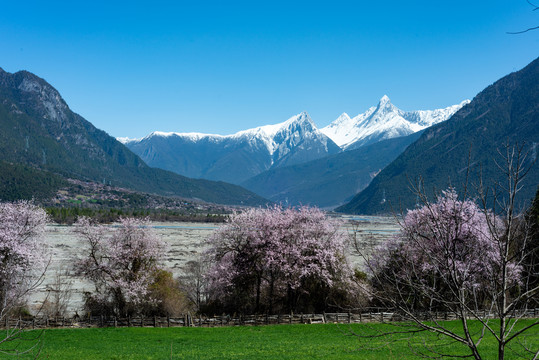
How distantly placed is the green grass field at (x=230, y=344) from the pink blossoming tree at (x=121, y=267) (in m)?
3.83

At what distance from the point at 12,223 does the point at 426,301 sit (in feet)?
120

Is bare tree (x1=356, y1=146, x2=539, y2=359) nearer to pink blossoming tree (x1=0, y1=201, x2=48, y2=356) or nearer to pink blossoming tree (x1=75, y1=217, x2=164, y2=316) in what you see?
pink blossoming tree (x1=75, y1=217, x2=164, y2=316)

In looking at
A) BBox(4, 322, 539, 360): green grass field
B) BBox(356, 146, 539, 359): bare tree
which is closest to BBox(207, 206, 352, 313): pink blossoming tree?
BBox(4, 322, 539, 360): green grass field

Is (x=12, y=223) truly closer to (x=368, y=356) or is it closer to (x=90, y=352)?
(x=90, y=352)

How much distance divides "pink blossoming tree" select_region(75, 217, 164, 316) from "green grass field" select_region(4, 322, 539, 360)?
12.6 feet

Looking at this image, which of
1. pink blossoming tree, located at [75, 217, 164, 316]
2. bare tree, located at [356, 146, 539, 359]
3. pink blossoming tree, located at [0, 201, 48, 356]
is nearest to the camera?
bare tree, located at [356, 146, 539, 359]

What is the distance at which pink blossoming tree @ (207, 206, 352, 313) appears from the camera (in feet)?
116

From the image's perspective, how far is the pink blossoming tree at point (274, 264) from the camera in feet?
116

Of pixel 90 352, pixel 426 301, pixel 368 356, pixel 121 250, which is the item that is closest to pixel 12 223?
pixel 121 250

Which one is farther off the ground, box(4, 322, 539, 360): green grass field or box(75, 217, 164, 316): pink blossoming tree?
box(75, 217, 164, 316): pink blossoming tree

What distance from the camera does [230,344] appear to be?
25828mm

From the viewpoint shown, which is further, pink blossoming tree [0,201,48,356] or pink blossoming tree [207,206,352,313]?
pink blossoming tree [207,206,352,313]

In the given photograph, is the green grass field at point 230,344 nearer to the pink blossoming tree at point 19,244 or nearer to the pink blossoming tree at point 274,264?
the pink blossoming tree at point 274,264

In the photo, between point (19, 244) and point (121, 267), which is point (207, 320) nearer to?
point (121, 267)
